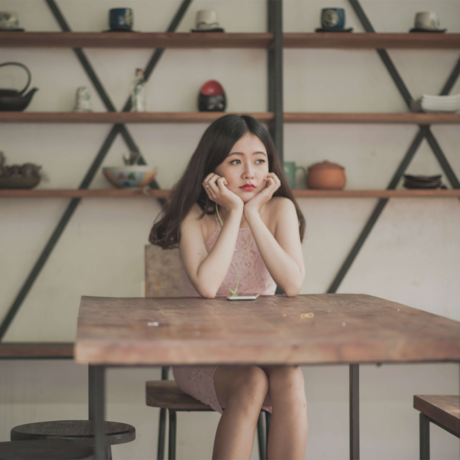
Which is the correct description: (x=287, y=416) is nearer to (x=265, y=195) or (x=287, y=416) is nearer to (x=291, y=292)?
(x=291, y=292)

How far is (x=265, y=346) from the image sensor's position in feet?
3.41

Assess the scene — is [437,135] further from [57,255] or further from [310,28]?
[57,255]

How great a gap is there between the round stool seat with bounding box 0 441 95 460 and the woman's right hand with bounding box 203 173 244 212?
948 millimetres

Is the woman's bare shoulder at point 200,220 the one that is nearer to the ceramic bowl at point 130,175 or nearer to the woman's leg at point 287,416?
the woman's leg at point 287,416

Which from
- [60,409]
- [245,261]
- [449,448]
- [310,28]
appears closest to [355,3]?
[310,28]

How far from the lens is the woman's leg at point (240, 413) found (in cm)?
142

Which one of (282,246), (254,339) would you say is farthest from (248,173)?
(254,339)

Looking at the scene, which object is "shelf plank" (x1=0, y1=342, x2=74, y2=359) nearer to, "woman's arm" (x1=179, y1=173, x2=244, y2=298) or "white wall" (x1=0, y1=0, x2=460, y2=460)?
"white wall" (x1=0, y1=0, x2=460, y2=460)

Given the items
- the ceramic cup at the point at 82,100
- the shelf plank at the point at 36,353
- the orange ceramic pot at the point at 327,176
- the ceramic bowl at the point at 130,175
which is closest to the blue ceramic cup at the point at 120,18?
the ceramic cup at the point at 82,100

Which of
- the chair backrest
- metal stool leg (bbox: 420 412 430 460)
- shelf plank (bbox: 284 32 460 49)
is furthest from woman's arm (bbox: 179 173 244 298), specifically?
shelf plank (bbox: 284 32 460 49)

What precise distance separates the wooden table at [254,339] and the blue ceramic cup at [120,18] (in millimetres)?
2354

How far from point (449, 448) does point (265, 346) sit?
2903 millimetres

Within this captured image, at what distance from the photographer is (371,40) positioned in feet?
11.4

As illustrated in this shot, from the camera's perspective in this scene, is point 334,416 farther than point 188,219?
Yes
